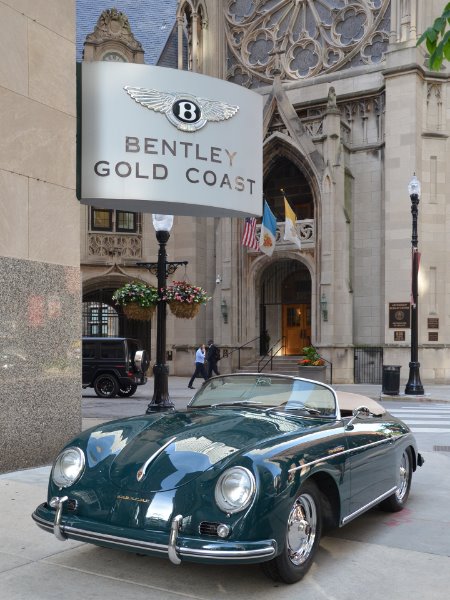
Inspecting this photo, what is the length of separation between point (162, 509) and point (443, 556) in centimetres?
239

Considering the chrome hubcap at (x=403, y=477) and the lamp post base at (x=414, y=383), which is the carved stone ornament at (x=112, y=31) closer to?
the lamp post base at (x=414, y=383)

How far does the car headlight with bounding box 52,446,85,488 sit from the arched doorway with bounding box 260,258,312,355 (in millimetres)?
26570

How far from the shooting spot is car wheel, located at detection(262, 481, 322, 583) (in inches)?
187

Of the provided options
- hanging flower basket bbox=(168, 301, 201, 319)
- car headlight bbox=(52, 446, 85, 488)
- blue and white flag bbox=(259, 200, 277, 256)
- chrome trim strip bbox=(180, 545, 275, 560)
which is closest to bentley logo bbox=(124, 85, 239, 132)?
hanging flower basket bbox=(168, 301, 201, 319)

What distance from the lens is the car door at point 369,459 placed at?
5.82 m

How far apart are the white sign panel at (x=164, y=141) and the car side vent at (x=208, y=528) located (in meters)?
6.26

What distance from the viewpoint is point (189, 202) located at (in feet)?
34.3

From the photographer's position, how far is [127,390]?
22.0m

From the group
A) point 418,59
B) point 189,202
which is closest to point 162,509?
point 189,202

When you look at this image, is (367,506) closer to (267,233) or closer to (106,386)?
(106,386)

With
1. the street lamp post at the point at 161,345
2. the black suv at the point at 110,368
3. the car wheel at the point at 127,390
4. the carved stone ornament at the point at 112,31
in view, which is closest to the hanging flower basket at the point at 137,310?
the street lamp post at the point at 161,345

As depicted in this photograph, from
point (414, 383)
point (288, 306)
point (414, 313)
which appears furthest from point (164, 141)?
point (288, 306)

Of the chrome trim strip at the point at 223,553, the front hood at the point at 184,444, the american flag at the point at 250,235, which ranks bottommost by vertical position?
the chrome trim strip at the point at 223,553

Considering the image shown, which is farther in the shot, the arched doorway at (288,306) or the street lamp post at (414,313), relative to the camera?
the arched doorway at (288,306)
